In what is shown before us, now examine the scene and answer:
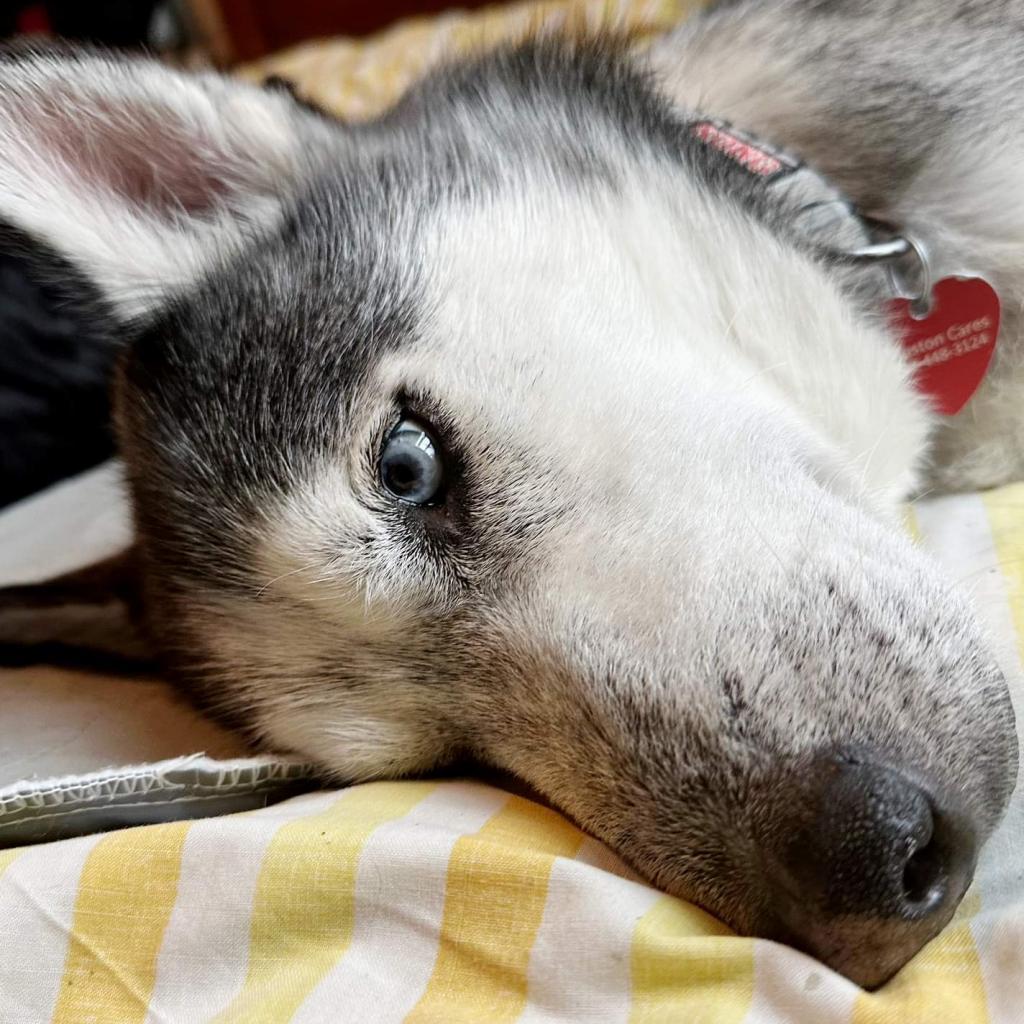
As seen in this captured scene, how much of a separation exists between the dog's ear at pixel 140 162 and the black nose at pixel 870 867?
1.07m

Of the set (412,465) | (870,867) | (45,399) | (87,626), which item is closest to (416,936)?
(870,867)

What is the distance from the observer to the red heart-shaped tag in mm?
1403

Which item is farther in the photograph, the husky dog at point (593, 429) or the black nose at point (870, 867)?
the husky dog at point (593, 429)

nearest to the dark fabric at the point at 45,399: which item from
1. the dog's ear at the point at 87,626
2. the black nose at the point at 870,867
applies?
the dog's ear at the point at 87,626

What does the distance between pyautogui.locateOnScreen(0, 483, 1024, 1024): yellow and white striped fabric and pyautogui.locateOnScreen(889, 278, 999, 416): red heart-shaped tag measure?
18.5 inches

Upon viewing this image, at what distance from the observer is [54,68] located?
4.17 ft

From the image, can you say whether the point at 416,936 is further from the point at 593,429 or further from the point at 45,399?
the point at 45,399

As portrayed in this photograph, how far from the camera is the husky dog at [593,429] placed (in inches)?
36.3

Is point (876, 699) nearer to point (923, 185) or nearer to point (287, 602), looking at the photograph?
point (287, 602)

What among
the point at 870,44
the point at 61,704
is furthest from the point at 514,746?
the point at 870,44

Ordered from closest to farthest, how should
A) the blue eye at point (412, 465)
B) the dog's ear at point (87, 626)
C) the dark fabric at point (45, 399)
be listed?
1. the blue eye at point (412, 465)
2. the dog's ear at point (87, 626)
3. the dark fabric at point (45, 399)

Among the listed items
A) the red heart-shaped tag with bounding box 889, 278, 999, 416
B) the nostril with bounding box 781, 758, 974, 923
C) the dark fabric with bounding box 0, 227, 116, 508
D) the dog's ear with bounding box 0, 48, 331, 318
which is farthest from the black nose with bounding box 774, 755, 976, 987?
the dark fabric with bounding box 0, 227, 116, 508

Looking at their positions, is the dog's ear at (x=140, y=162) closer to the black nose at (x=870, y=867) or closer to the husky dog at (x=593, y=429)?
the husky dog at (x=593, y=429)

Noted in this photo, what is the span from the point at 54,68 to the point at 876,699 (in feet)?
4.02
